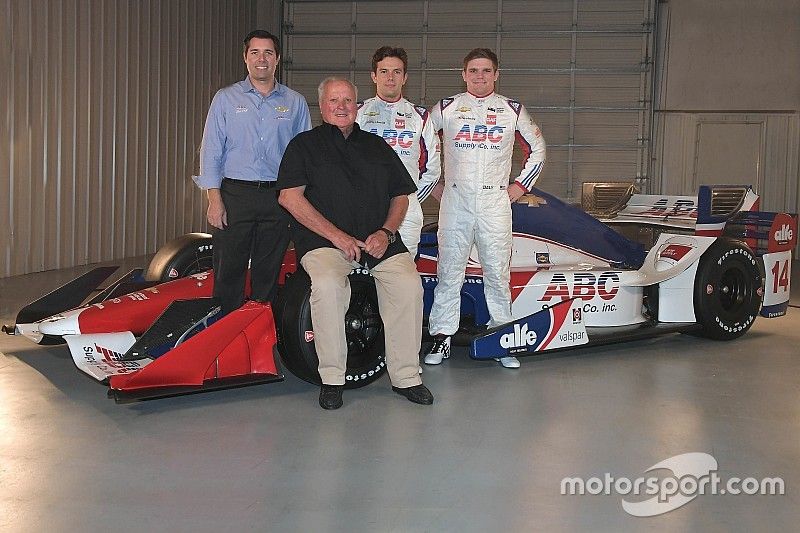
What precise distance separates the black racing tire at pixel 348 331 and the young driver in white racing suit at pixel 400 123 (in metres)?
0.56

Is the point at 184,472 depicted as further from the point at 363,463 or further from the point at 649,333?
the point at 649,333

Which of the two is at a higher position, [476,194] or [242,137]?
[242,137]

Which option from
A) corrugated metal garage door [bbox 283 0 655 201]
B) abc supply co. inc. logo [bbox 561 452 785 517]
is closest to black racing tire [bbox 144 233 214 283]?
abc supply co. inc. logo [bbox 561 452 785 517]

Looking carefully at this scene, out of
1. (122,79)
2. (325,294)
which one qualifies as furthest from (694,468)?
(122,79)

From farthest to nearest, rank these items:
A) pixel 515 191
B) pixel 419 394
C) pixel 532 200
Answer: pixel 532 200 → pixel 515 191 → pixel 419 394

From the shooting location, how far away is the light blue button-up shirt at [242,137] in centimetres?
516

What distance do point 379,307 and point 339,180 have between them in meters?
0.67

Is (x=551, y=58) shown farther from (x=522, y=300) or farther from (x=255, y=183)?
(x=255, y=183)

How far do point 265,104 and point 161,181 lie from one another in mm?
8730

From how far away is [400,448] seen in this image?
4.01 metres

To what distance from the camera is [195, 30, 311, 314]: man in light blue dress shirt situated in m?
5.14

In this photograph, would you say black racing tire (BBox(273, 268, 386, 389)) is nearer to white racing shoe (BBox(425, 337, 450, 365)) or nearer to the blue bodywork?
white racing shoe (BBox(425, 337, 450, 365))

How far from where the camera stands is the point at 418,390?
4.78 m

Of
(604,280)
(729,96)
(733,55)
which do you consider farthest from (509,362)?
(733,55)
